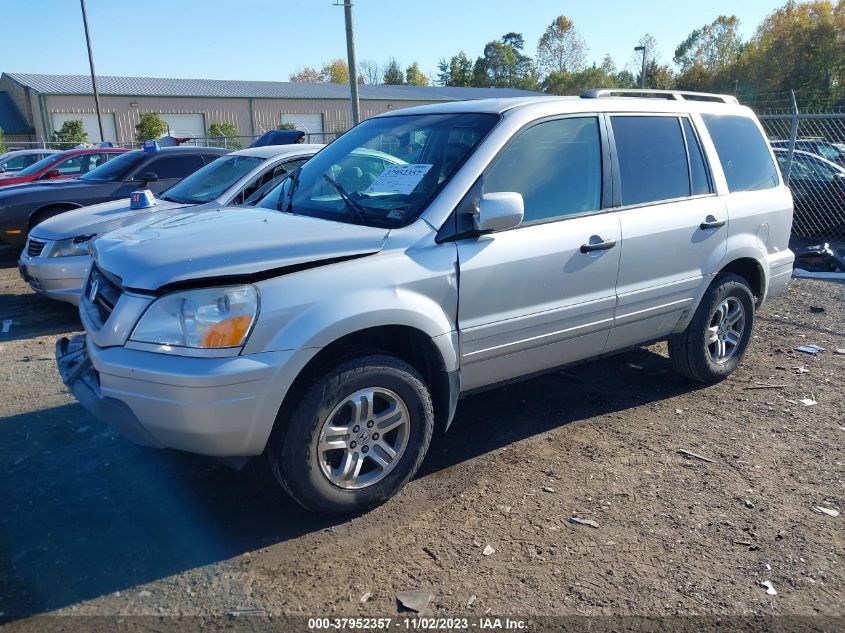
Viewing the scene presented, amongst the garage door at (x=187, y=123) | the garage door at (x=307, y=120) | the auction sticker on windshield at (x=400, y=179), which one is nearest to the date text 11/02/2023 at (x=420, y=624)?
the auction sticker on windshield at (x=400, y=179)

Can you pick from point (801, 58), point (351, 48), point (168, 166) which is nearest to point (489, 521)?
point (168, 166)

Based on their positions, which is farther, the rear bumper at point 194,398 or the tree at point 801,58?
the tree at point 801,58

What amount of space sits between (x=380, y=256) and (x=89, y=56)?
32.4 metres

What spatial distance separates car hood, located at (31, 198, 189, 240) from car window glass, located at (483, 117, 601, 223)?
421cm

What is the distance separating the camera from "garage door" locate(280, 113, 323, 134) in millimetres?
45938

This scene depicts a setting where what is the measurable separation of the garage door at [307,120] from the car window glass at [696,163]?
140ft

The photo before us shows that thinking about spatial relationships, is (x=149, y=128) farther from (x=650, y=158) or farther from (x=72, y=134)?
(x=650, y=158)

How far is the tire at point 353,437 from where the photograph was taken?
306 cm

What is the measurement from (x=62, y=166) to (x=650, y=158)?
12.1m

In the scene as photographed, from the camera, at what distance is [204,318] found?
9.37 feet

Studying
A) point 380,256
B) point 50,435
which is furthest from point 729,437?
point 50,435

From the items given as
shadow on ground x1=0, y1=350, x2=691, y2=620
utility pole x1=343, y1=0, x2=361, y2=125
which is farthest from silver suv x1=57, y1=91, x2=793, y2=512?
utility pole x1=343, y1=0, x2=361, y2=125

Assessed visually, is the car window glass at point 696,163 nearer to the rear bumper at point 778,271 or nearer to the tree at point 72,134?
the rear bumper at point 778,271

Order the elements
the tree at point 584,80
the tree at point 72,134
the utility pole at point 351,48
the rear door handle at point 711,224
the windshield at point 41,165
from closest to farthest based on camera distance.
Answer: the rear door handle at point 711,224 → the windshield at point 41,165 → the utility pole at point 351,48 → the tree at point 72,134 → the tree at point 584,80
